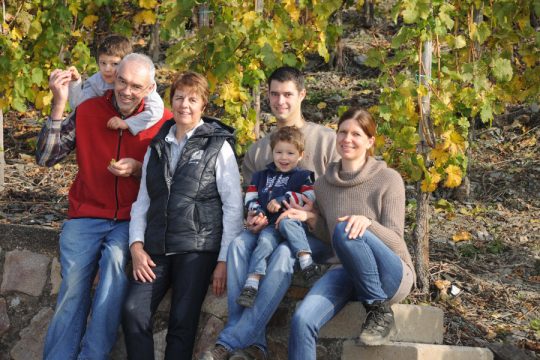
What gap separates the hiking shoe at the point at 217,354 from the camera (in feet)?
12.4

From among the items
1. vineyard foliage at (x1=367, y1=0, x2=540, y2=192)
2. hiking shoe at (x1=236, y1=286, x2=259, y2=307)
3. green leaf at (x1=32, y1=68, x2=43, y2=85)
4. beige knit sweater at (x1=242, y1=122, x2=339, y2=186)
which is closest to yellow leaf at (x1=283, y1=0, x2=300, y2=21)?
vineyard foliage at (x1=367, y1=0, x2=540, y2=192)

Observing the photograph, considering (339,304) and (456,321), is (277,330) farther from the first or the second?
(456,321)

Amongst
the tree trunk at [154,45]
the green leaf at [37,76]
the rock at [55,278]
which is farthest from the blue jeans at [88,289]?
the tree trunk at [154,45]

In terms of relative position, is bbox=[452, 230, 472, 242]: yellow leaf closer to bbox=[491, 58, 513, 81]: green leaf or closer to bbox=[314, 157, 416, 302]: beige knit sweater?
bbox=[491, 58, 513, 81]: green leaf

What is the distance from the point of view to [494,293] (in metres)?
5.24

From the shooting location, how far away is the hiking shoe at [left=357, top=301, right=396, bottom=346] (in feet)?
12.4

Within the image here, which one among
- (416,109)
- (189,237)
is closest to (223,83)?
(416,109)

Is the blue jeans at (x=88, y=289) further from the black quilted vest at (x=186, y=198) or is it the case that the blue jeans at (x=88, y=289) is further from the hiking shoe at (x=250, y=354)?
the hiking shoe at (x=250, y=354)

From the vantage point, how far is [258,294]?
3.88 metres

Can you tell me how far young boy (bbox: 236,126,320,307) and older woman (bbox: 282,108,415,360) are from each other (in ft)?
0.25

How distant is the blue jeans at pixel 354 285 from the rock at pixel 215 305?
56cm

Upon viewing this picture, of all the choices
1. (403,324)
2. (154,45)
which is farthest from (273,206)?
(154,45)

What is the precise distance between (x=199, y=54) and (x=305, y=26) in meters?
0.85

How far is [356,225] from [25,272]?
1.92 meters
